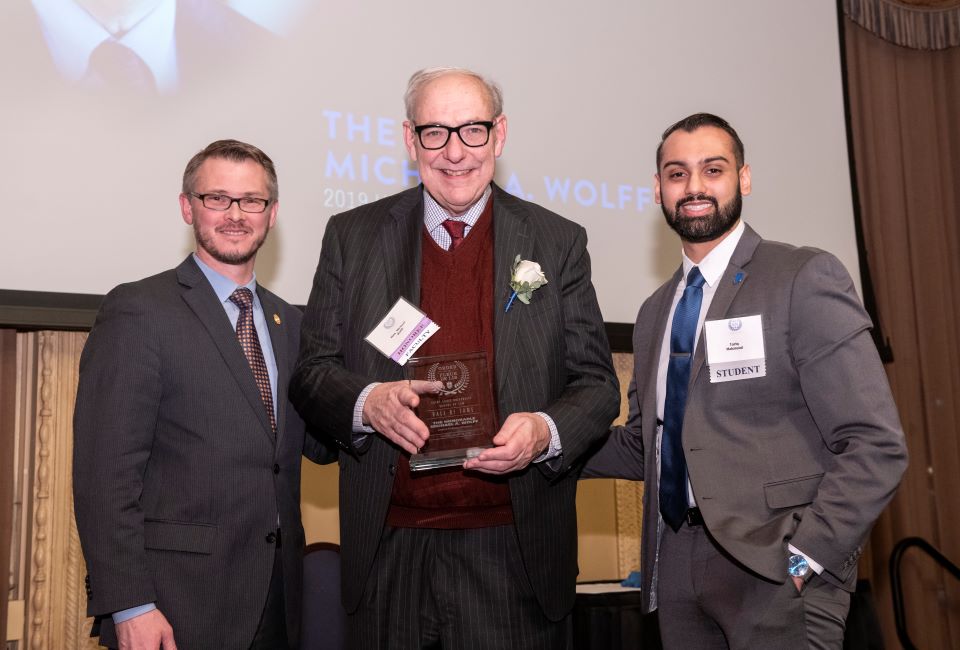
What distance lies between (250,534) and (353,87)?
8.06 feet

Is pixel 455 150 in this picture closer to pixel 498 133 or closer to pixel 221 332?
pixel 498 133

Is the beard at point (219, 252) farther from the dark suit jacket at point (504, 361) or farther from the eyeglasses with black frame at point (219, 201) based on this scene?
the dark suit jacket at point (504, 361)

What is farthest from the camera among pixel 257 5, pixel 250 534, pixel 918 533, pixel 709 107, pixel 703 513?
pixel 918 533

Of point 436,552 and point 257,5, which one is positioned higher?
point 257,5

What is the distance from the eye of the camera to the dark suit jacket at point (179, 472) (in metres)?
2.32

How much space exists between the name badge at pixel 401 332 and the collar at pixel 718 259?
909 millimetres

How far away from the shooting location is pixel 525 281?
2.25m

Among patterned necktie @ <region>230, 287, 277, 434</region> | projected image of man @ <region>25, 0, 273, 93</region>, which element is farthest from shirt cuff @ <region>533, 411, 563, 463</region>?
projected image of man @ <region>25, 0, 273, 93</region>

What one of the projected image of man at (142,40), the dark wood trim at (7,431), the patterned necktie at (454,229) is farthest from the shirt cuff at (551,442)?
the dark wood trim at (7,431)

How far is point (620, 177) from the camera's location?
190 inches

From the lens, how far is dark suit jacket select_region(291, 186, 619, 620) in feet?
7.27

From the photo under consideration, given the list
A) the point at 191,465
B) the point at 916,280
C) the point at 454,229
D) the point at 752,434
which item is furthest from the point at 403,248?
the point at 916,280

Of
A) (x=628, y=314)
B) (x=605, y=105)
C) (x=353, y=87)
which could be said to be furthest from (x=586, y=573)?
(x=353, y=87)

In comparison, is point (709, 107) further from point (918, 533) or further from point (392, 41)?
point (918, 533)
